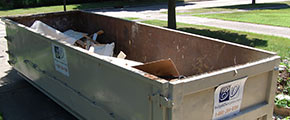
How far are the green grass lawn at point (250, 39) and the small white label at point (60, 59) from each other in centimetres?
493

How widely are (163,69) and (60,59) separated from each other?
1444 millimetres

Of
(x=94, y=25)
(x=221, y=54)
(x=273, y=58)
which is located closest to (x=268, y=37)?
(x=94, y=25)

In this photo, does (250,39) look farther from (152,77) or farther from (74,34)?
(152,77)

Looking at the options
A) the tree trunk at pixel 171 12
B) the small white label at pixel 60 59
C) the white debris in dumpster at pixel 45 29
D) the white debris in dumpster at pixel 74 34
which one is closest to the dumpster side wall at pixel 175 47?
the white debris in dumpster at pixel 74 34

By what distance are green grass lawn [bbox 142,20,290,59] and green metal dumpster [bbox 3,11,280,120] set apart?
130 inches

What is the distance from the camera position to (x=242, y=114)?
133 inches

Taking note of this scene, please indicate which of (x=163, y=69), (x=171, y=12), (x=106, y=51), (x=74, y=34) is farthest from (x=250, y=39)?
(x=163, y=69)

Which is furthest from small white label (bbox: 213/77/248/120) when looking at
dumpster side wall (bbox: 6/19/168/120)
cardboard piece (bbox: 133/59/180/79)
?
cardboard piece (bbox: 133/59/180/79)

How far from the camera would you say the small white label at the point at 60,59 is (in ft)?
14.4

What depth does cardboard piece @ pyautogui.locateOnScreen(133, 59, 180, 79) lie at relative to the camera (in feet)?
13.3

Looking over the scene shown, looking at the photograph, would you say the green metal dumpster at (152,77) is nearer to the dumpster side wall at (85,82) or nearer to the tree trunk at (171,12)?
the dumpster side wall at (85,82)

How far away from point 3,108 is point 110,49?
2.08 m

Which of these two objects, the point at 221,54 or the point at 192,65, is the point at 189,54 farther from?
the point at 221,54

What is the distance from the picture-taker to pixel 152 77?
2.90 m
